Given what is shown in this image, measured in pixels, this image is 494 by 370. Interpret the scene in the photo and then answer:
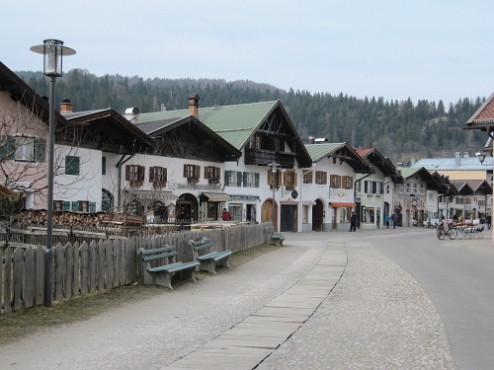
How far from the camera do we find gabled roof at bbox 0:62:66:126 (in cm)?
2553

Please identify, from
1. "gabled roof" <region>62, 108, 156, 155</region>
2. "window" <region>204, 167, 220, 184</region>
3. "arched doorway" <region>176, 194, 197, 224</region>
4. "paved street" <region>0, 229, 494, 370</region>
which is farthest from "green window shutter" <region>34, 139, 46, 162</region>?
"window" <region>204, 167, 220, 184</region>

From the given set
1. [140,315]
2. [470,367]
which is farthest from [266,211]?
[470,367]

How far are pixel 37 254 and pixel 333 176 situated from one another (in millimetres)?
47607

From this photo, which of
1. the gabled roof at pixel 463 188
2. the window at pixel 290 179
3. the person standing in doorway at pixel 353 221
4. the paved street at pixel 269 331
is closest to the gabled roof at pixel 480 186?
the gabled roof at pixel 463 188

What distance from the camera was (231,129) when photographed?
153 ft

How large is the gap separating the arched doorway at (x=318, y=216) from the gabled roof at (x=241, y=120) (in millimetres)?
5759

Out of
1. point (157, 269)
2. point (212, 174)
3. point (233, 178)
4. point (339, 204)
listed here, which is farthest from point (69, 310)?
point (339, 204)

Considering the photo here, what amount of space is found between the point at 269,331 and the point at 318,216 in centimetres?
4725

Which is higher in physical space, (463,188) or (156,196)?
(463,188)

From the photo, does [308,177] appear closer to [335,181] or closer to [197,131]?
[335,181]

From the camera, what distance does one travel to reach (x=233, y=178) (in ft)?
148

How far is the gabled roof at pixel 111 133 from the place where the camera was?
101 ft

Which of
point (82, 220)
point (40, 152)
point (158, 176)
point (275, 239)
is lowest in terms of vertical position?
point (275, 239)

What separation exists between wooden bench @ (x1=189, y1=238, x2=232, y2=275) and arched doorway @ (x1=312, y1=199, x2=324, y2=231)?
1501 inches
